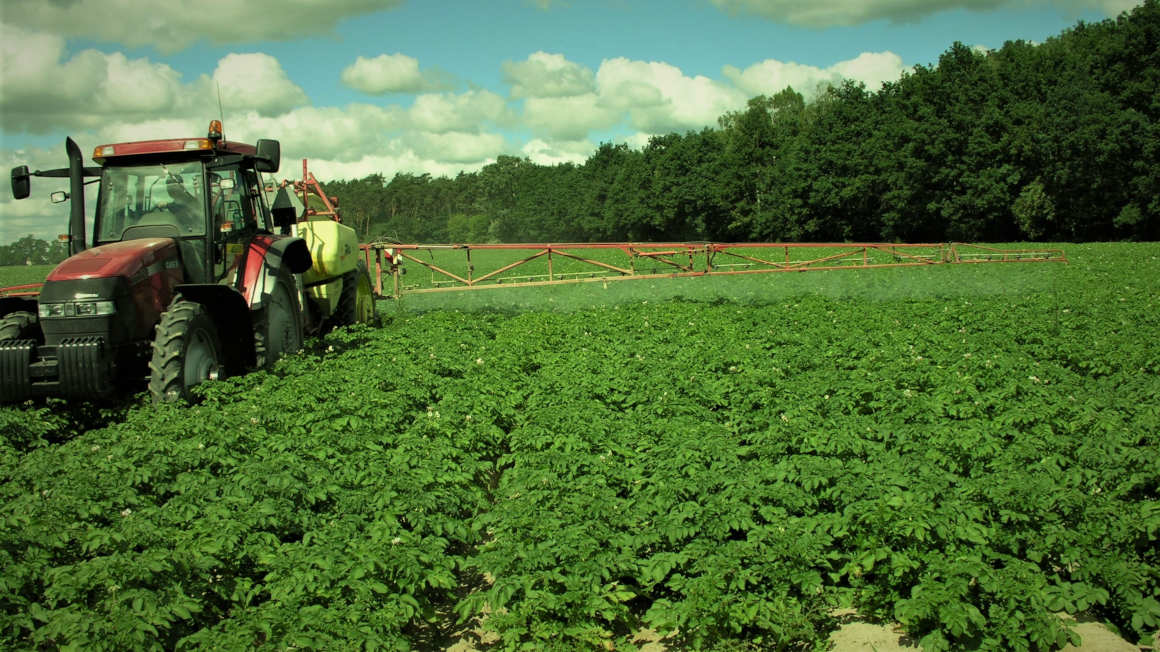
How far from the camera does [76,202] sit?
27.4ft

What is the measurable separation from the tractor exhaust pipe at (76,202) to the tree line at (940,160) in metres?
52.2

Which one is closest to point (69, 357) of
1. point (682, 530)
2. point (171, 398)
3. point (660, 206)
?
point (171, 398)

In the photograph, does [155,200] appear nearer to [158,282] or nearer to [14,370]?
[158,282]

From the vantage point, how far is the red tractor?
23.6 feet

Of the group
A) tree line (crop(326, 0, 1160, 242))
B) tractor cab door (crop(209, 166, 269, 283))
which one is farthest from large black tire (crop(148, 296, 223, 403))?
tree line (crop(326, 0, 1160, 242))

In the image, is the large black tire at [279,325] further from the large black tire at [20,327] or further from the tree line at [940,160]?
the tree line at [940,160]

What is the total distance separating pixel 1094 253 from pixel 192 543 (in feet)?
123

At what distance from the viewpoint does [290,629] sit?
384cm

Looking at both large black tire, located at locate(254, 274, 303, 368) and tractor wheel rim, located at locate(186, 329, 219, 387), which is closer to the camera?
tractor wheel rim, located at locate(186, 329, 219, 387)

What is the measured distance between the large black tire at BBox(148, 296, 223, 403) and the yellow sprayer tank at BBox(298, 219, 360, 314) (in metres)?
3.53

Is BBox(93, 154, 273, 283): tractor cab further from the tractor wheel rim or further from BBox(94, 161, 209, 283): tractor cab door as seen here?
the tractor wheel rim

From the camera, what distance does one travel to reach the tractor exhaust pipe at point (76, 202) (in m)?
8.28

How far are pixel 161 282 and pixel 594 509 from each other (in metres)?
5.40

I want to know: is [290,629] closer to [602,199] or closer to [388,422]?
[388,422]
